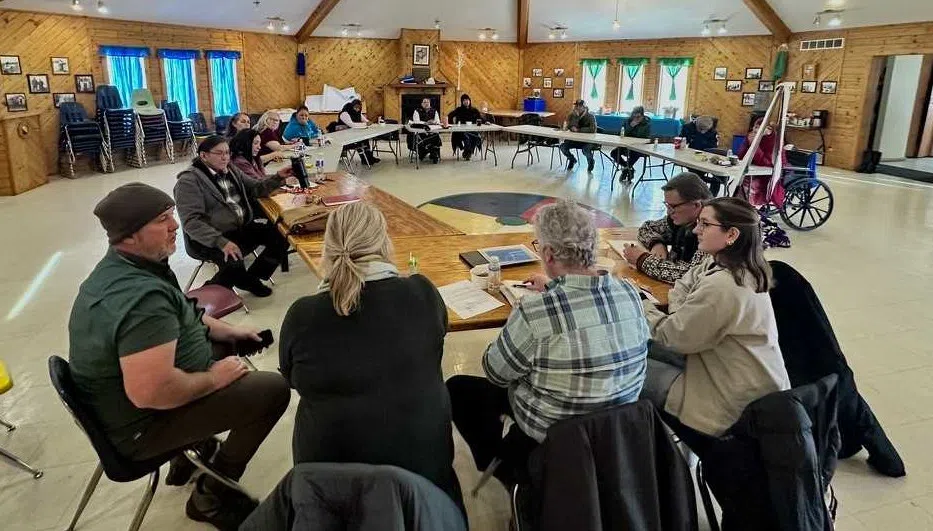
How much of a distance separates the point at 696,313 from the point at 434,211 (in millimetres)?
5251

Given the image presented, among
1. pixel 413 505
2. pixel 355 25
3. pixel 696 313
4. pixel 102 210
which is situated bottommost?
pixel 413 505

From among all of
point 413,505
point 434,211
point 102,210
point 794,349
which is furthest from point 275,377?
point 434,211

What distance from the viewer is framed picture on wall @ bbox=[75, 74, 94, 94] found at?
9445mm

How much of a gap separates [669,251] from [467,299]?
1.26m

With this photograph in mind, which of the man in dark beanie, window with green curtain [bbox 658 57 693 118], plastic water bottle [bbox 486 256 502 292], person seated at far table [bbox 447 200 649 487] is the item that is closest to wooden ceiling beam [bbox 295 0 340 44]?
window with green curtain [bbox 658 57 693 118]

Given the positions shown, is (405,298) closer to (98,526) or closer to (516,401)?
(516,401)

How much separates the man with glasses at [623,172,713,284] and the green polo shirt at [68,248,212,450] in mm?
1919

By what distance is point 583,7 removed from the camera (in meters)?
12.2

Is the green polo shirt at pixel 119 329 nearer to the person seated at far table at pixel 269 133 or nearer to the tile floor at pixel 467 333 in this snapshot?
the tile floor at pixel 467 333

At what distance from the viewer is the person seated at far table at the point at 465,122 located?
1105 centimetres

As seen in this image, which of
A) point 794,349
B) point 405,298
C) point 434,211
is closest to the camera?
point 405,298

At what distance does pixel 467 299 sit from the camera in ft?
8.27

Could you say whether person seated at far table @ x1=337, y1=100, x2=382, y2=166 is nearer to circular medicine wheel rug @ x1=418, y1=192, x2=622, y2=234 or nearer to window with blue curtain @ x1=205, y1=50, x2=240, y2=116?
circular medicine wheel rug @ x1=418, y1=192, x2=622, y2=234

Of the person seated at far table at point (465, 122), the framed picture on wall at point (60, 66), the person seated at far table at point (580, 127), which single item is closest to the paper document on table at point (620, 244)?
the person seated at far table at point (580, 127)
